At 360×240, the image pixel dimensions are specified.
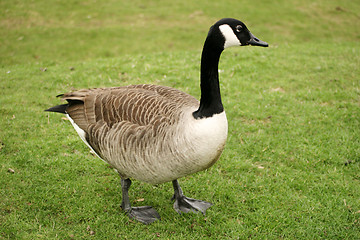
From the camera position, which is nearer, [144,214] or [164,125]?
[164,125]

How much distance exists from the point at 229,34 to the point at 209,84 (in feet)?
1.79

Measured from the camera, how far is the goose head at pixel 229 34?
3.18 metres

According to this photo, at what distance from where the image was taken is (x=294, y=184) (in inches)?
176

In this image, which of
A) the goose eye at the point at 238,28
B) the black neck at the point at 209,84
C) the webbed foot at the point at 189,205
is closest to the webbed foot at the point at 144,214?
the webbed foot at the point at 189,205

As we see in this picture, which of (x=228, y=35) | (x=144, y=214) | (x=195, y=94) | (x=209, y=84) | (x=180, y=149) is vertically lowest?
(x=144, y=214)

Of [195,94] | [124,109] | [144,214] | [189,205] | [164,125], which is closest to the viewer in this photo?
[164,125]

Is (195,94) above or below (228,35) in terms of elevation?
below

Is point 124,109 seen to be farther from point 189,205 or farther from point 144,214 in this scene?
point 189,205

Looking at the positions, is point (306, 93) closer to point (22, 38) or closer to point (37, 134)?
point (37, 134)

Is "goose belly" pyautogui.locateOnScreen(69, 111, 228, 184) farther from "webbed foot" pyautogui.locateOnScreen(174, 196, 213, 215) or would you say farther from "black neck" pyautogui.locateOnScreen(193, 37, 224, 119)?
"webbed foot" pyautogui.locateOnScreen(174, 196, 213, 215)

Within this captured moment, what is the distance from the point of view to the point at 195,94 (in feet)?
21.6

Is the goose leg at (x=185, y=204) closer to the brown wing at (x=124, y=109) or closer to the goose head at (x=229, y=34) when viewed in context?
the brown wing at (x=124, y=109)

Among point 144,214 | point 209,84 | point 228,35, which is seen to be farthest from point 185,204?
point 228,35

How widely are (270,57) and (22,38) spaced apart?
271 inches
